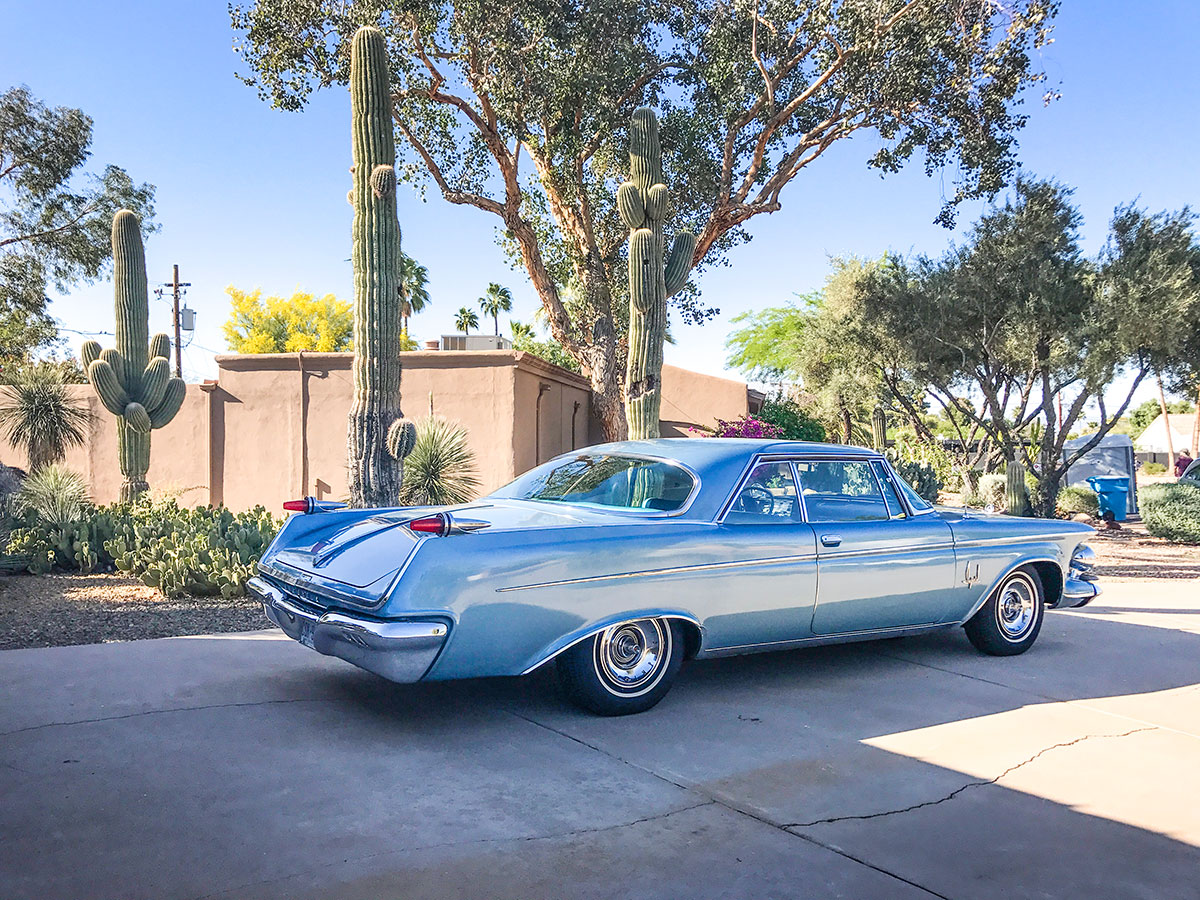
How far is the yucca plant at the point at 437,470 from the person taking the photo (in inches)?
460

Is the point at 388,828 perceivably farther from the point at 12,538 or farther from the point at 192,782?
the point at 12,538

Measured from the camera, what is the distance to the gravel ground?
6848 millimetres

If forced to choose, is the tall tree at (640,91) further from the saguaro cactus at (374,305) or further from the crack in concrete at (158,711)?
the crack in concrete at (158,711)

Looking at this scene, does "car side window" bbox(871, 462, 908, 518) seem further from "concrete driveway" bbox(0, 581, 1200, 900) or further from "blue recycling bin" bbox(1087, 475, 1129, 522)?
"blue recycling bin" bbox(1087, 475, 1129, 522)

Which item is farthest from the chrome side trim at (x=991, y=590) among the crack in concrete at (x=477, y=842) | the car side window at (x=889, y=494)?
the crack in concrete at (x=477, y=842)

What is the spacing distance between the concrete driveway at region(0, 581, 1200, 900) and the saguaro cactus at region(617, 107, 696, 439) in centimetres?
679

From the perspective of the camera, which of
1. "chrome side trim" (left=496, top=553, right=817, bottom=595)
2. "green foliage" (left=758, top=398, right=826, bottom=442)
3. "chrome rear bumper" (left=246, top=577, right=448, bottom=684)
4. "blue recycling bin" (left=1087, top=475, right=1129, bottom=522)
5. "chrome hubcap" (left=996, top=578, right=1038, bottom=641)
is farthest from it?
"green foliage" (left=758, top=398, right=826, bottom=442)

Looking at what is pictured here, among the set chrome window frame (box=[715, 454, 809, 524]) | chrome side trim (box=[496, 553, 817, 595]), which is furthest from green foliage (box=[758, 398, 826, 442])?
chrome side trim (box=[496, 553, 817, 595])

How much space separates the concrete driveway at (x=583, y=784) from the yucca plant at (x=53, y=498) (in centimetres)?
500

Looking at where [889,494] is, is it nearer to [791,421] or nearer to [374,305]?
[374,305]

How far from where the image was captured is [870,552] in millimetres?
5582

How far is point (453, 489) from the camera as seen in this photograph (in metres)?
11.9

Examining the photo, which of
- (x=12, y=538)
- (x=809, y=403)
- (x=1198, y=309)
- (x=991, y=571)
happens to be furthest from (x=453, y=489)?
(x=809, y=403)

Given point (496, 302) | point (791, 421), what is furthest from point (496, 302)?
point (791, 421)
